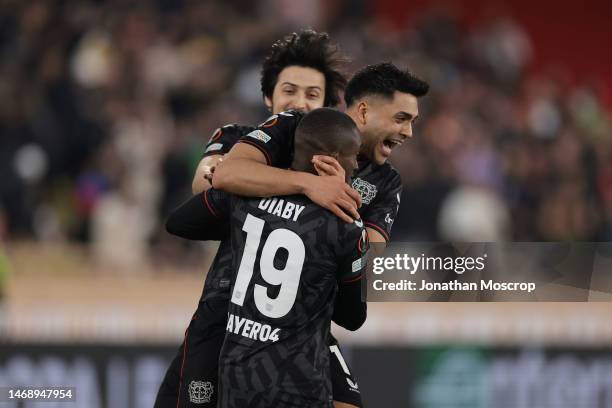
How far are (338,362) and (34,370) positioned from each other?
364 cm

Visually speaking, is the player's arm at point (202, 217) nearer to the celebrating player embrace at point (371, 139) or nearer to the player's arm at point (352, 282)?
the celebrating player embrace at point (371, 139)

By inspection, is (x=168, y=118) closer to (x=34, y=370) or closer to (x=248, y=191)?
(x=34, y=370)

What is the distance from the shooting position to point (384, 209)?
442cm

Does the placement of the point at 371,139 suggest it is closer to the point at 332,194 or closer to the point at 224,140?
the point at 224,140

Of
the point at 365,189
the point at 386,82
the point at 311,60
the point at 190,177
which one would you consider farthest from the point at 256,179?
the point at 190,177

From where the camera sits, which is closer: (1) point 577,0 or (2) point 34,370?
(2) point 34,370

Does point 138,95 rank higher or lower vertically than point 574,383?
higher

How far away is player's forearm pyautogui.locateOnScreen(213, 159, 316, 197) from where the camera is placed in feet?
12.2

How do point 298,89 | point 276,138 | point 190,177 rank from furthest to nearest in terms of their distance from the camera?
point 190,177
point 298,89
point 276,138

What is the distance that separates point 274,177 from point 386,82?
845 millimetres

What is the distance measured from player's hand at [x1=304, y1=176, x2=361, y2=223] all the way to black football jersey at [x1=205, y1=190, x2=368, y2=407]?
44mm

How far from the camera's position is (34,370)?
24.6ft

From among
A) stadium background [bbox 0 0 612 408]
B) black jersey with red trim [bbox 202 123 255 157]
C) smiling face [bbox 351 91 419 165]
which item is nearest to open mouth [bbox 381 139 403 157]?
smiling face [bbox 351 91 419 165]

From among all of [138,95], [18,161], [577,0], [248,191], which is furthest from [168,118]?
[248,191]
